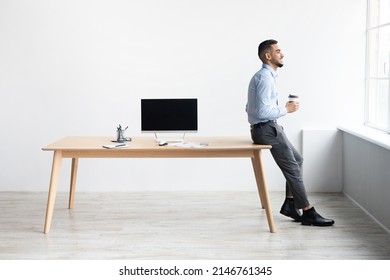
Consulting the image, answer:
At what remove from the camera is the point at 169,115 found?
19.5 feet

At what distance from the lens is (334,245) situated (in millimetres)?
5066

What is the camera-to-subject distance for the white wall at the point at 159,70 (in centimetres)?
712

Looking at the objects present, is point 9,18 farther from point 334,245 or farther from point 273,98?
point 334,245

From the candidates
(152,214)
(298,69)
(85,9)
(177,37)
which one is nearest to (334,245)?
(152,214)

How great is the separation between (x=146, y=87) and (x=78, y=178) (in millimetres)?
1184

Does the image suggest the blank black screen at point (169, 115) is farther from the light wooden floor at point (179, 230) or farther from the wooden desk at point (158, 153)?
the light wooden floor at point (179, 230)

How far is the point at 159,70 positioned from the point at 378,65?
7.13 feet

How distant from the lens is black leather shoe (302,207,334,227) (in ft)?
18.5

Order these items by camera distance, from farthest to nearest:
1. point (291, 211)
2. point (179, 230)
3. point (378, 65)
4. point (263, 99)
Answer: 1. point (378, 65)
2. point (291, 211)
3. point (179, 230)
4. point (263, 99)

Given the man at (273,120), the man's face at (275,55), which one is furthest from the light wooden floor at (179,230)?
the man's face at (275,55)

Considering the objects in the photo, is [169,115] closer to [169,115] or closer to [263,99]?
[169,115]

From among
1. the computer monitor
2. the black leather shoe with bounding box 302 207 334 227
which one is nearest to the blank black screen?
the computer monitor

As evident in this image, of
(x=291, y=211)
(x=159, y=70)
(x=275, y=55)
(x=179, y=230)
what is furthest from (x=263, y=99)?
(x=159, y=70)

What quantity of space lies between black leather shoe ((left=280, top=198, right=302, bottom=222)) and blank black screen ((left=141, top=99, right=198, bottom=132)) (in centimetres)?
100
